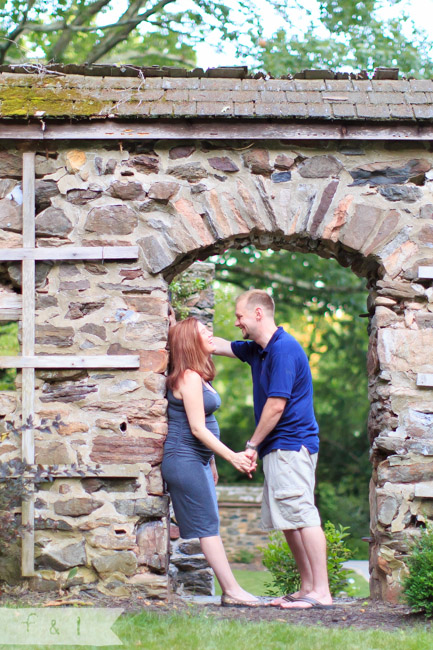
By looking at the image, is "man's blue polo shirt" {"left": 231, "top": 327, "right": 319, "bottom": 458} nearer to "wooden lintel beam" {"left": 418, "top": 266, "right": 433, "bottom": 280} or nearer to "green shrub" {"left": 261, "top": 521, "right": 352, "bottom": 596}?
"wooden lintel beam" {"left": 418, "top": 266, "right": 433, "bottom": 280}

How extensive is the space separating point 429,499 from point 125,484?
1.96 metres

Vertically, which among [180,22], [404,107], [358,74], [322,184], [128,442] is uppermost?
[180,22]

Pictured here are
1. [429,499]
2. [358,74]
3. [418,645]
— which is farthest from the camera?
[358,74]

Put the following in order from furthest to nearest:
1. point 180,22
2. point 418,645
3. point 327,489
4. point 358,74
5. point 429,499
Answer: point 327,489, point 180,22, point 358,74, point 429,499, point 418,645

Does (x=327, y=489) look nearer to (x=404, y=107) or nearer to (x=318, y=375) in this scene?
(x=318, y=375)

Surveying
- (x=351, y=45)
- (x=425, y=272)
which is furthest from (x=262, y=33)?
(x=425, y=272)

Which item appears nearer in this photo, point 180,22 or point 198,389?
point 198,389

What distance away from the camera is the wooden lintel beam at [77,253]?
513 centimetres

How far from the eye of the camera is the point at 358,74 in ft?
17.9

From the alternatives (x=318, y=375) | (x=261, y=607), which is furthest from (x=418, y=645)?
(x=318, y=375)

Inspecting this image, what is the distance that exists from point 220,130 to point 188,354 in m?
1.51

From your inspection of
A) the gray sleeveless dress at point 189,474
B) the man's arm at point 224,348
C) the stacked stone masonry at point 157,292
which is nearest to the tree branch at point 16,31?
the stacked stone masonry at point 157,292

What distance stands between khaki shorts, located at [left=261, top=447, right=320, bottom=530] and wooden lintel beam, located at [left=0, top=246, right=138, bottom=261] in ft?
5.38

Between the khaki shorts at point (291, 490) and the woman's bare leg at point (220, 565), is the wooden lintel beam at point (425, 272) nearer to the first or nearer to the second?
the khaki shorts at point (291, 490)
